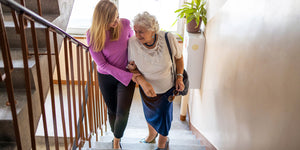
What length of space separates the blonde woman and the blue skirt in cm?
19

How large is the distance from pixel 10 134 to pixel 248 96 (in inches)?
62.4

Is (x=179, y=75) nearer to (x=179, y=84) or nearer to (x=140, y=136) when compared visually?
(x=179, y=84)

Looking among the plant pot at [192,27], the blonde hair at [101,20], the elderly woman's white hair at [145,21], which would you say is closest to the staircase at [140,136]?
the blonde hair at [101,20]

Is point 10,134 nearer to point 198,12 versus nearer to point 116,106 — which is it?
point 116,106

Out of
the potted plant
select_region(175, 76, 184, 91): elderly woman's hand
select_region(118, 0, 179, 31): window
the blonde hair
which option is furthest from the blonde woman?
select_region(118, 0, 179, 31): window

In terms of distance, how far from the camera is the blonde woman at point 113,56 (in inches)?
67.5

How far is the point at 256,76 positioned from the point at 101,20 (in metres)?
1.10

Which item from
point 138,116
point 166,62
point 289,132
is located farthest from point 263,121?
point 138,116

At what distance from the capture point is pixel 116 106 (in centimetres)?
216

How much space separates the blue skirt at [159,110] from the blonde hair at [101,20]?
1.96 feet

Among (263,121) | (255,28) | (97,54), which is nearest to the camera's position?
(263,121)

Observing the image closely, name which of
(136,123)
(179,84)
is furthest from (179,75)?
(136,123)

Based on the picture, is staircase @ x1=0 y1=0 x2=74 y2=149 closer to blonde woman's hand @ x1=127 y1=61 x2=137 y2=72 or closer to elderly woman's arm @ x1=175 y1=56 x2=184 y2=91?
blonde woman's hand @ x1=127 y1=61 x2=137 y2=72

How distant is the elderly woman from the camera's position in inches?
68.2
